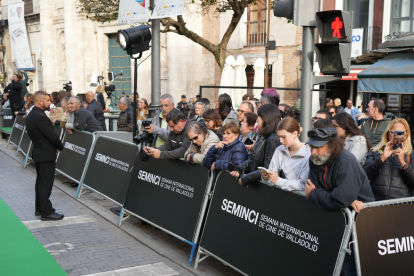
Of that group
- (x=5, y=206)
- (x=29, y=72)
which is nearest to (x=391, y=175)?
(x=5, y=206)

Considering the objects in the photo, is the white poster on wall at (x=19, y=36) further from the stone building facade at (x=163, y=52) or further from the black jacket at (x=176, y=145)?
the black jacket at (x=176, y=145)

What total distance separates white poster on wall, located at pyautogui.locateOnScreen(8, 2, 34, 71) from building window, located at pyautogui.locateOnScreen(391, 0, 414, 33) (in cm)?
2531

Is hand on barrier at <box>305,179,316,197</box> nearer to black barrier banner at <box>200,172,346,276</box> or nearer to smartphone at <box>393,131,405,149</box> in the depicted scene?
black barrier banner at <box>200,172,346,276</box>

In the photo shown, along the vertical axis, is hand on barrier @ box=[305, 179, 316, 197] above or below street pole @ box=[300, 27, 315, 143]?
below

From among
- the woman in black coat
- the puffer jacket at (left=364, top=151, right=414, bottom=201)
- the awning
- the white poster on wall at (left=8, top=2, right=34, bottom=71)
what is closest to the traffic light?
the woman in black coat

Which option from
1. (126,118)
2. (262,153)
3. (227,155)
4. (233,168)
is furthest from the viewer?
(126,118)

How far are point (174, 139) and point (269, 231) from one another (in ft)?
8.20

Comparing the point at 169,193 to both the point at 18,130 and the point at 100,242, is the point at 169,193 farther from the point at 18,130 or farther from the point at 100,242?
the point at 18,130

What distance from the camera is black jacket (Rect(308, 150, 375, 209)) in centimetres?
362

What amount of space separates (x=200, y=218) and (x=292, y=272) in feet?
5.30

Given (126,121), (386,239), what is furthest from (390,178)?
(126,121)

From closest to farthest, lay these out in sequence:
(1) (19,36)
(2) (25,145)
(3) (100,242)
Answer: (3) (100,242), (2) (25,145), (1) (19,36)

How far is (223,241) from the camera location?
16.4ft

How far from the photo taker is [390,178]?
183 inches
